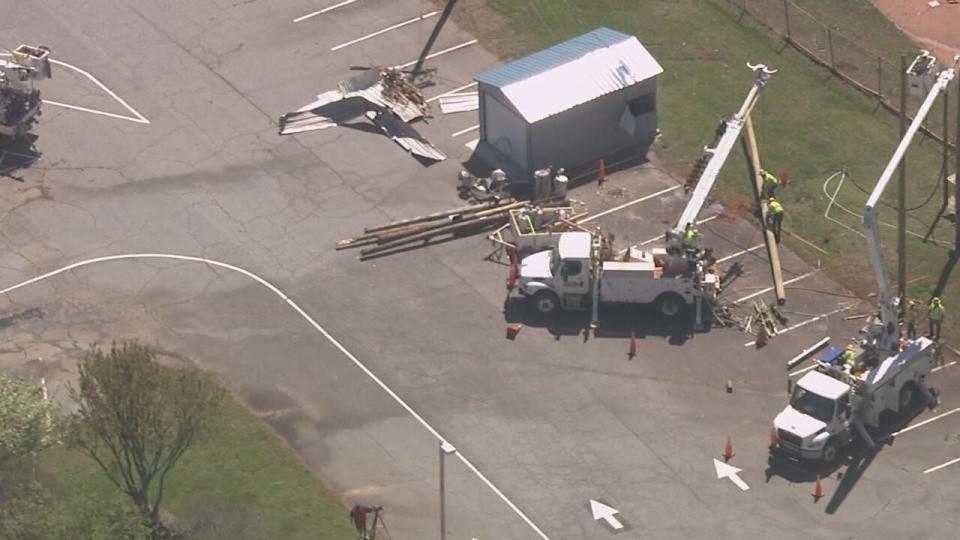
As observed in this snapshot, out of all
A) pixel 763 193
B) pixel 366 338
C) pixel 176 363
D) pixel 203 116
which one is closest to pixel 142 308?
pixel 176 363

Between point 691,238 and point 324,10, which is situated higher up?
point 324,10

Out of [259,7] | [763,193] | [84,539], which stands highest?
[259,7]

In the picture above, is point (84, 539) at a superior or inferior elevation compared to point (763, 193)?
inferior

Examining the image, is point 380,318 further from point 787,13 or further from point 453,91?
point 787,13

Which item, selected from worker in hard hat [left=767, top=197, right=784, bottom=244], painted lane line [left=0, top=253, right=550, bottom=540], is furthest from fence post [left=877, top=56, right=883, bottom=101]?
painted lane line [left=0, top=253, right=550, bottom=540]

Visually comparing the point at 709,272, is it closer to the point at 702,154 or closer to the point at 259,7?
the point at 702,154

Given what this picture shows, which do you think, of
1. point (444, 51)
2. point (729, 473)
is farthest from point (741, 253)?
point (444, 51)

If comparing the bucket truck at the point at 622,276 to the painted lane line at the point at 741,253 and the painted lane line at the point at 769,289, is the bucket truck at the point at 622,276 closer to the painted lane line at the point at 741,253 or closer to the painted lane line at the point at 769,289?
the painted lane line at the point at 769,289

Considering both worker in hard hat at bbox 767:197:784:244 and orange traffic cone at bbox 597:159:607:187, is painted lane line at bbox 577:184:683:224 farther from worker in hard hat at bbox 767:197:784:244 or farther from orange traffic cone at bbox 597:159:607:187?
worker in hard hat at bbox 767:197:784:244
